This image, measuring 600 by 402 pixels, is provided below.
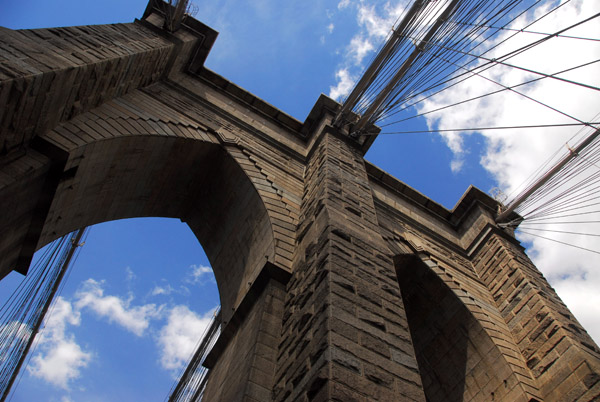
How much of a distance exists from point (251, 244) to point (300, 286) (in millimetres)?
2024

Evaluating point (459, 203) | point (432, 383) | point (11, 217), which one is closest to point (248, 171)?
point (11, 217)

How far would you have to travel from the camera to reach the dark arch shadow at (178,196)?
6.19 m

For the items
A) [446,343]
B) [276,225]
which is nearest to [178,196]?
[276,225]

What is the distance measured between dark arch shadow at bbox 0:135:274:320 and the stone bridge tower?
3 cm

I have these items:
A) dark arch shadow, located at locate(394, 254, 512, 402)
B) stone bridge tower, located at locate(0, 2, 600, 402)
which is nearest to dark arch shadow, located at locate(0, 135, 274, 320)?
stone bridge tower, located at locate(0, 2, 600, 402)

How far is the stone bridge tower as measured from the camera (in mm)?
4324

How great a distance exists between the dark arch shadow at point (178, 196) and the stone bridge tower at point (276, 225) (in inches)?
1.3

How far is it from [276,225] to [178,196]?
256cm

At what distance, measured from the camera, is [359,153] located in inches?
374

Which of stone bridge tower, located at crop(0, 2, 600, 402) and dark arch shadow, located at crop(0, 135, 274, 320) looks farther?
dark arch shadow, located at crop(0, 135, 274, 320)

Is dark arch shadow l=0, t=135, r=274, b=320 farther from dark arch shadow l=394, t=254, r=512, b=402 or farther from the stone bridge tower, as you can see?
dark arch shadow l=394, t=254, r=512, b=402

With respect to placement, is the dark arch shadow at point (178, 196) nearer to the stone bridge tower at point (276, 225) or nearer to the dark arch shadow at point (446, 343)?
the stone bridge tower at point (276, 225)

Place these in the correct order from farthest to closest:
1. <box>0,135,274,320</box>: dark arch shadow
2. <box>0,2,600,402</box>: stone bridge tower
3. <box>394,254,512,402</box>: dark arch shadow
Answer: <box>394,254,512,402</box>: dark arch shadow, <box>0,135,274,320</box>: dark arch shadow, <box>0,2,600,402</box>: stone bridge tower

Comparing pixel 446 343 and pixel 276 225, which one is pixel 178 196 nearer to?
pixel 276 225
